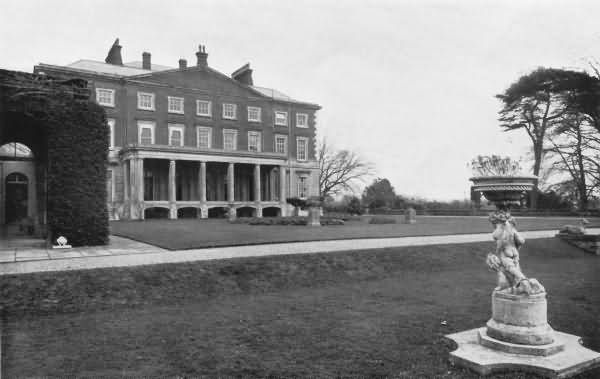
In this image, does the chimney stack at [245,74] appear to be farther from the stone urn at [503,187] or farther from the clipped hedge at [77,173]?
the stone urn at [503,187]

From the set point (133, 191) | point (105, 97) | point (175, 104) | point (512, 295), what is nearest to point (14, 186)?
point (133, 191)

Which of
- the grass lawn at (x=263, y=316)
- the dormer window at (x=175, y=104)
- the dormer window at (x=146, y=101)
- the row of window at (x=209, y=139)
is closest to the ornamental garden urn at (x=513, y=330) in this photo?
the grass lawn at (x=263, y=316)

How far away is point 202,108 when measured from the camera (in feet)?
133

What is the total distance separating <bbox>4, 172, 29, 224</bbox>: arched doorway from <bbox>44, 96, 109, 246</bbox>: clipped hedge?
1794 centimetres

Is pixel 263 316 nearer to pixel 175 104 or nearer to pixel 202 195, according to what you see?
pixel 202 195

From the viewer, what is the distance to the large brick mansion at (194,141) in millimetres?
33719

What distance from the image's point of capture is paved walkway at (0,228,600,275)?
32.0 ft

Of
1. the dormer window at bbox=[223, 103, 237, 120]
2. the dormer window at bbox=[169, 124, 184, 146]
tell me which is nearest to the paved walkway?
the dormer window at bbox=[169, 124, 184, 146]

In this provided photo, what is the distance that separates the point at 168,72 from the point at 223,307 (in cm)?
3476

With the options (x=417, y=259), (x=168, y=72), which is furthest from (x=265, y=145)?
(x=417, y=259)

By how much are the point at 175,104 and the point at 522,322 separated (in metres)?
38.0

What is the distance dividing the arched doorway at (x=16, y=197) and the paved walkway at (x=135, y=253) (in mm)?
18044

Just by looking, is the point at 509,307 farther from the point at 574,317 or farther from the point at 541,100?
the point at 541,100

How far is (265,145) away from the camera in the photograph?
144 ft
